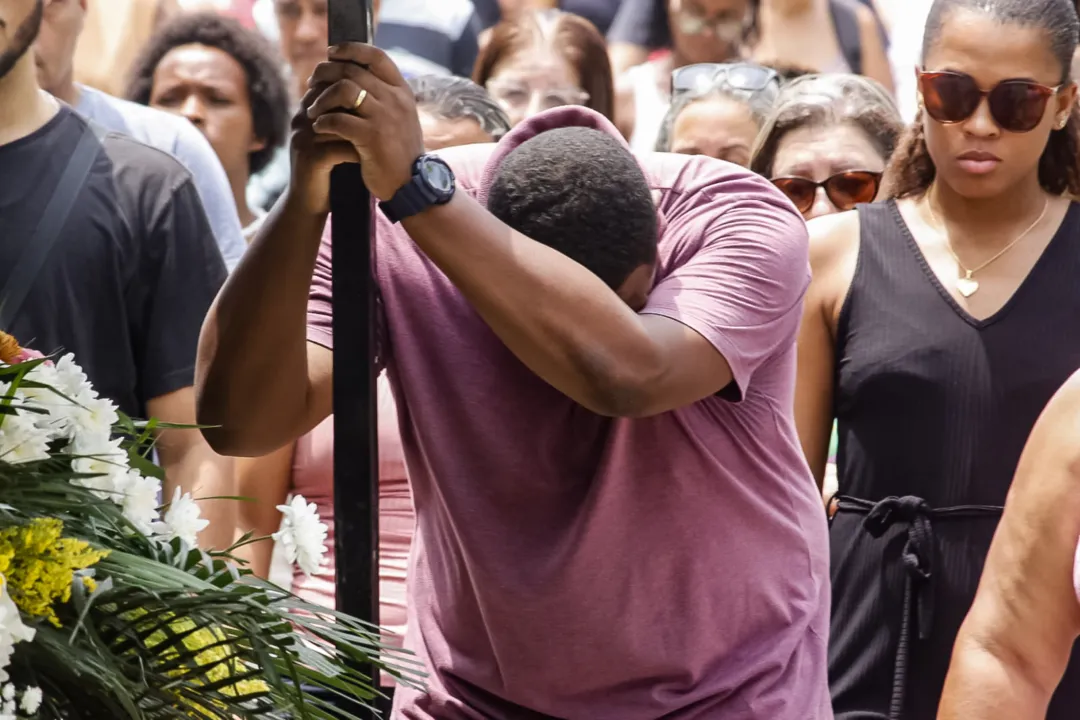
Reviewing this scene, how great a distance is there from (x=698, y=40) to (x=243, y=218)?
130 cm

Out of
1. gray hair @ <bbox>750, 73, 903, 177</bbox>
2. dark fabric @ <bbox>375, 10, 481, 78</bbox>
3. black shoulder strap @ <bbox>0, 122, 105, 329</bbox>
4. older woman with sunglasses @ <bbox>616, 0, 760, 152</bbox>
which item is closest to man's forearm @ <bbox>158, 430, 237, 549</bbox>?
black shoulder strap @ <bbox>0, 122, 105, 329</bbox>

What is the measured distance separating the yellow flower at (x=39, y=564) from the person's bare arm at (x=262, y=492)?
5.95ft

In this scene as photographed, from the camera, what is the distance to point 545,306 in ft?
6.38

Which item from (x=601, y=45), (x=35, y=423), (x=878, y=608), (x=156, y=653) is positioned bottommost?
(x=878, y=608)

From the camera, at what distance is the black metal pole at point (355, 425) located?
174 centimetres

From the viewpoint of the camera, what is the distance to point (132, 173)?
2854 millimetres

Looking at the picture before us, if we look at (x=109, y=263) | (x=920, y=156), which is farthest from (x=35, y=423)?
(x=920, y=156)

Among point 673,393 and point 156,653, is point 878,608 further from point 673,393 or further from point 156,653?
point 156,653

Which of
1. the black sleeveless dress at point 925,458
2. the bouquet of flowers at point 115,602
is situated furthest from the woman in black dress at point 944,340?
the bouquet of flowers at point 115,602

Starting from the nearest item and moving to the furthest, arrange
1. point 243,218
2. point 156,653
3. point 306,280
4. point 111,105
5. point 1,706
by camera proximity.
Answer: point 1,706, point 156,653, point 306,280, point 111,105, point 243,218

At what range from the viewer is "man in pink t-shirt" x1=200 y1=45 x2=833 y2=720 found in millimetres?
2057

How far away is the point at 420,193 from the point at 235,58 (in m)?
2.92

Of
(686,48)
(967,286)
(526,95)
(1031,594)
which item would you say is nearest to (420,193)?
(1031,594)

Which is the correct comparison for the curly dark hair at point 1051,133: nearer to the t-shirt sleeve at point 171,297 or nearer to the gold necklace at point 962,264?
the gold necklace at point 962,264
